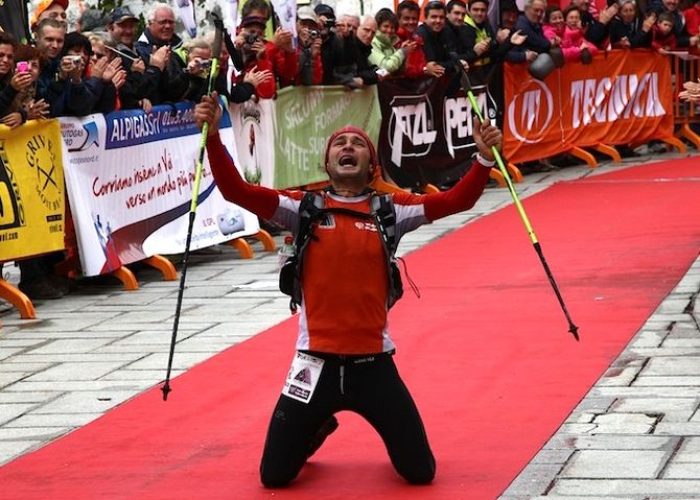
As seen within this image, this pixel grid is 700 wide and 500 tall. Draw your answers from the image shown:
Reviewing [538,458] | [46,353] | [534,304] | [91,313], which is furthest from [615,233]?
[538,458]

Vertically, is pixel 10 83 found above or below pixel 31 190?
above

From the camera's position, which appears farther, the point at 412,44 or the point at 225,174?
the point at 412,44

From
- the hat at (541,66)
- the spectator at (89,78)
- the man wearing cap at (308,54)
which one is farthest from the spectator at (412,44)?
the spectator at (89,78)

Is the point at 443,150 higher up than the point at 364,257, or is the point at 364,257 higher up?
the point at 364,257

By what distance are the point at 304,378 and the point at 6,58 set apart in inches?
208

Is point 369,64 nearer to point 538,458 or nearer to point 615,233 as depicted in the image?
point 615,233

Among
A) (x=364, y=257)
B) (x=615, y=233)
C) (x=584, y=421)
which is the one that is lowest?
(x=615, y=233)

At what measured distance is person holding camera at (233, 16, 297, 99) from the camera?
47.0ft

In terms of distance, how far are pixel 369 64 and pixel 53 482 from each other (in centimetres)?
1067

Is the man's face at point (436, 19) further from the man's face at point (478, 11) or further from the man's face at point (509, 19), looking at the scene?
the man's face at point (509, 19)

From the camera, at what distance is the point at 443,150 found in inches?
719

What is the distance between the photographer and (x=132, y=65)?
12859 mm

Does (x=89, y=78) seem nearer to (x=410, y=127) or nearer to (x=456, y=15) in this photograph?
(x=410, y=127)

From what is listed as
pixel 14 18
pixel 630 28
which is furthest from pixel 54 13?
pixel 630 28
